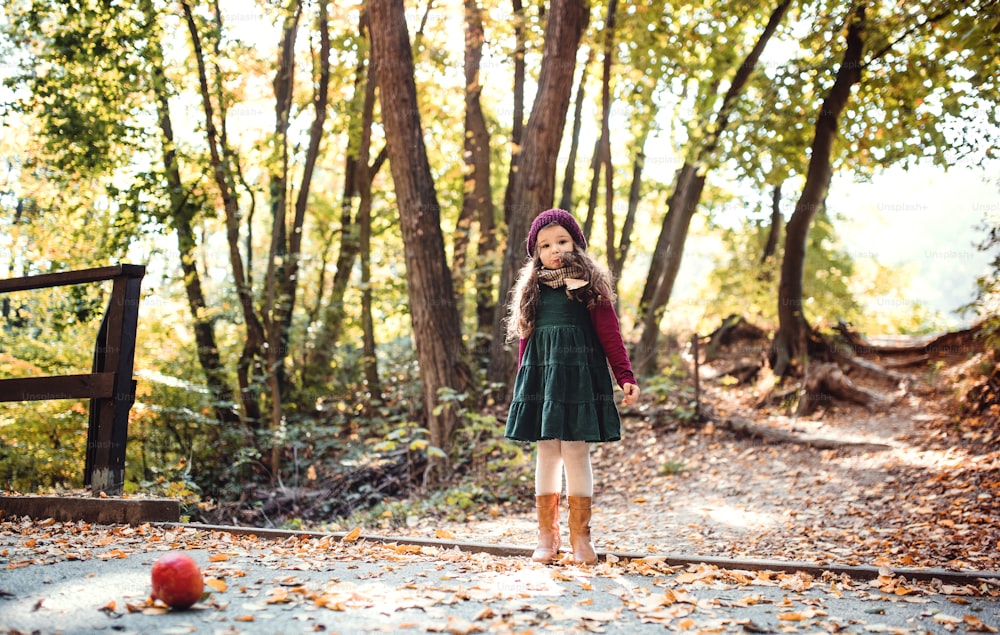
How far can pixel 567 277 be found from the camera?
14.3 feet

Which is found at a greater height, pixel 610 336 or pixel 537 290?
pixel 537 290

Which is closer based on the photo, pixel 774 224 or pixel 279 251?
pixel 279 251

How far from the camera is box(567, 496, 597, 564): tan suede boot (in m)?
4.19

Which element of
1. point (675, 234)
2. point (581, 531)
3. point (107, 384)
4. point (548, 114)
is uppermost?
point (675, 234)

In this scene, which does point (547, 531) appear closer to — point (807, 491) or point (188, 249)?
point (807, 491)

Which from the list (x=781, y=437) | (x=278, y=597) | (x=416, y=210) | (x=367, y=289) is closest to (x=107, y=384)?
(x=278, y=597)

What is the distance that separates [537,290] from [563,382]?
58 centimetres

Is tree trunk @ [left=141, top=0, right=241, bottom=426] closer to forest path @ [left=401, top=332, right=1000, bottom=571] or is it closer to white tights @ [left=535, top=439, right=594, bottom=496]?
forest path @ [left=401, top=332, right=1000, bottom=571]

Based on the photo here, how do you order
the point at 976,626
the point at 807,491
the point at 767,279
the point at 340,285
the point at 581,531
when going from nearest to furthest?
the point at 976,626
the point at 581,531
the point at 807,491
the point at 340,285
the point at 767,279

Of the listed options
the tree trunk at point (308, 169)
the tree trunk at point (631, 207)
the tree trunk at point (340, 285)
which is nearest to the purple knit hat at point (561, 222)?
the tree trunk at point (308, 169)

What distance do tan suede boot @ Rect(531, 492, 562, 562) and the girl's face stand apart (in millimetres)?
1316

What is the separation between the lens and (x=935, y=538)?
5398 mm

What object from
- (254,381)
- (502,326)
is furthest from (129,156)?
(502,326)

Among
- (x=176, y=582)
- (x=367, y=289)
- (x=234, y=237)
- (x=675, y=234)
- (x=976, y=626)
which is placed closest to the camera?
(x=176, y=582)
